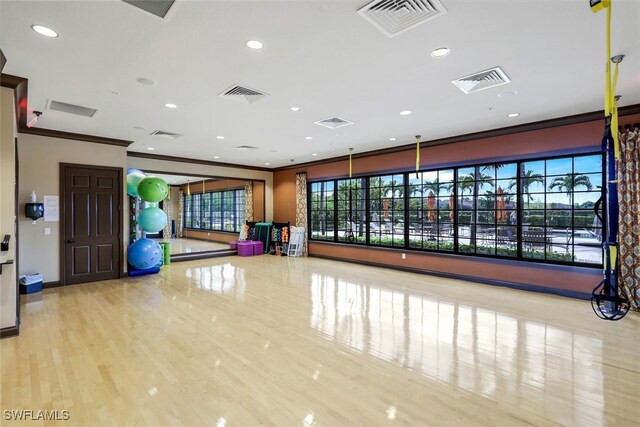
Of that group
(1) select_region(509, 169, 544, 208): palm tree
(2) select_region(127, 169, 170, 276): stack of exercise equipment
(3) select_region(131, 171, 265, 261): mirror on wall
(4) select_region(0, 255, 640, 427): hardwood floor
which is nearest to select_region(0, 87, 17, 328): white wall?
(4) select_region(0, 255, 640, 427): hardwood floor

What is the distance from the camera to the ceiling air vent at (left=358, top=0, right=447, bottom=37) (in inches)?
95.2

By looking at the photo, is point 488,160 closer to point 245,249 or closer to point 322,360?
point 322,360

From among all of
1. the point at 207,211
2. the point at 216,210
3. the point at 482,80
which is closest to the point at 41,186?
the point at 482,80

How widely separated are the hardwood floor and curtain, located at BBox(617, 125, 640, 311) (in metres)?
0.54

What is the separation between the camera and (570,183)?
5.57 m

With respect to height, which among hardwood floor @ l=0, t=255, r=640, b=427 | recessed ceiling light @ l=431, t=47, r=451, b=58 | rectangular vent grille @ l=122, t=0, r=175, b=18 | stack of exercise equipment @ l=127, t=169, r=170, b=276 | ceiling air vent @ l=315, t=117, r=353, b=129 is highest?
ceiling air vent @ l=315, t=117, r=353, b=129

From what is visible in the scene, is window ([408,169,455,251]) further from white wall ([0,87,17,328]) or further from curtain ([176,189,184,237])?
curtain ([176,189,184,237])

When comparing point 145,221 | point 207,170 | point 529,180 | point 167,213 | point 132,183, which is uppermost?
point 207,170

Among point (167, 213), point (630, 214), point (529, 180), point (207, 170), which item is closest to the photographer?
point (630, 214)

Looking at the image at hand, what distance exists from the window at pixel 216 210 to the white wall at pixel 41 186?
7.15 m

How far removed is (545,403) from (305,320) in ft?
9.01

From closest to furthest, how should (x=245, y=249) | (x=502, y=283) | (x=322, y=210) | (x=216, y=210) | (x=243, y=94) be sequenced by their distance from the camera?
1. (x=243, y=94)
2. (x=502, y=283)
3. (x=322, y=210)
4. (x=245, y=249)
5. (x=216, y=210)

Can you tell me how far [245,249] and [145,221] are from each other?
369 centimetres

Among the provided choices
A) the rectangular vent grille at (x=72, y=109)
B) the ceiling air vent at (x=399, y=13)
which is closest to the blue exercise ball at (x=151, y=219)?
the rectangular vent grille at (x=72, y=109)
